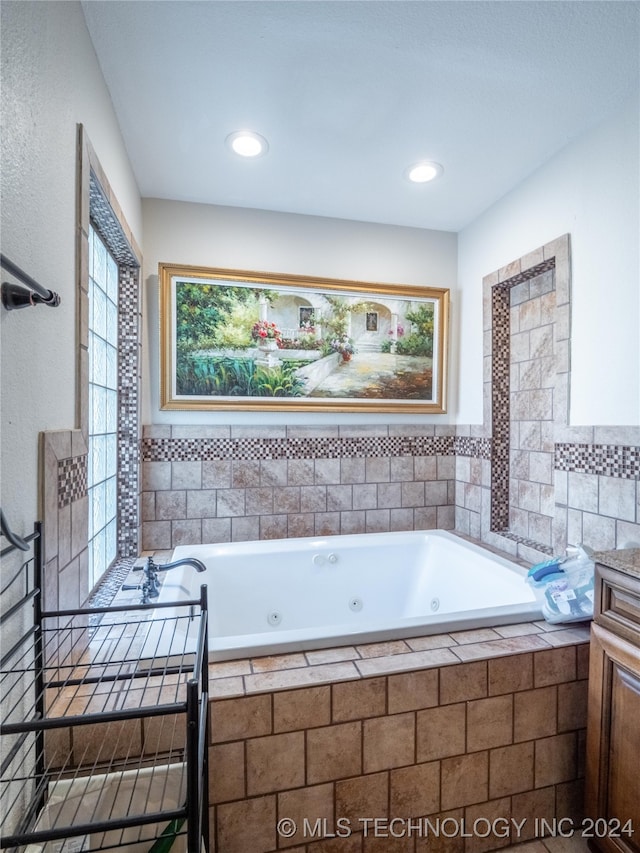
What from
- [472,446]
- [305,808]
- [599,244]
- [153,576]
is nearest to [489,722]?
[305,808]

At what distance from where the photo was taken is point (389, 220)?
2732mm

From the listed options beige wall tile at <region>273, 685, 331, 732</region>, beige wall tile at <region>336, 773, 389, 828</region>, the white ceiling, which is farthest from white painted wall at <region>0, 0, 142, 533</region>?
beige wall tile at <region>336, 773, 389, 828</region>

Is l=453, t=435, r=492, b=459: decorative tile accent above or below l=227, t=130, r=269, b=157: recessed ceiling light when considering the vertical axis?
below

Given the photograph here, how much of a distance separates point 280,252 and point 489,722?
99.2 inches

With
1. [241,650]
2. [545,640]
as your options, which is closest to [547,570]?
[545,640]

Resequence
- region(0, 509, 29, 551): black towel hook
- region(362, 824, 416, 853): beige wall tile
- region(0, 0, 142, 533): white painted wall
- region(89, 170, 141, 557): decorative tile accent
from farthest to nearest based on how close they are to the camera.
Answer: region(89, 170, 141, 557): decorative tile accent
region(362, 824, 416, 853): beige wall tile
region(0, 0, 142, 533): white painted wall
region(0, 509, 29, 551): black towel hook

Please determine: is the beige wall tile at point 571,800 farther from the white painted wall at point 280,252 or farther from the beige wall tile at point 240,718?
the white painted wall at point 280,252

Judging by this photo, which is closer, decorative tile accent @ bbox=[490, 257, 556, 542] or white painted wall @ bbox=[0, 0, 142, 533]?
white painted wall @ bbox=[0, 0, 142, 533]

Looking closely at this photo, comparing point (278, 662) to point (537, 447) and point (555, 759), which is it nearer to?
point (555, 759)

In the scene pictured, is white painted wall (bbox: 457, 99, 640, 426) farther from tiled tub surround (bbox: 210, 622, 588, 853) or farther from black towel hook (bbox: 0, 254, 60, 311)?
black towel hook (bbox: 0, 254, 60, 311)

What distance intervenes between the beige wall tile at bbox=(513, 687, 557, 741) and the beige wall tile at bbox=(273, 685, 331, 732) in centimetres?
64

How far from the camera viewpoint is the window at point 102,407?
189 centimetres

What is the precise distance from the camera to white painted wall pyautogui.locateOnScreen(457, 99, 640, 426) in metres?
1.70

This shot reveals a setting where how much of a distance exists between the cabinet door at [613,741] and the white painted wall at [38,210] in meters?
1.67
